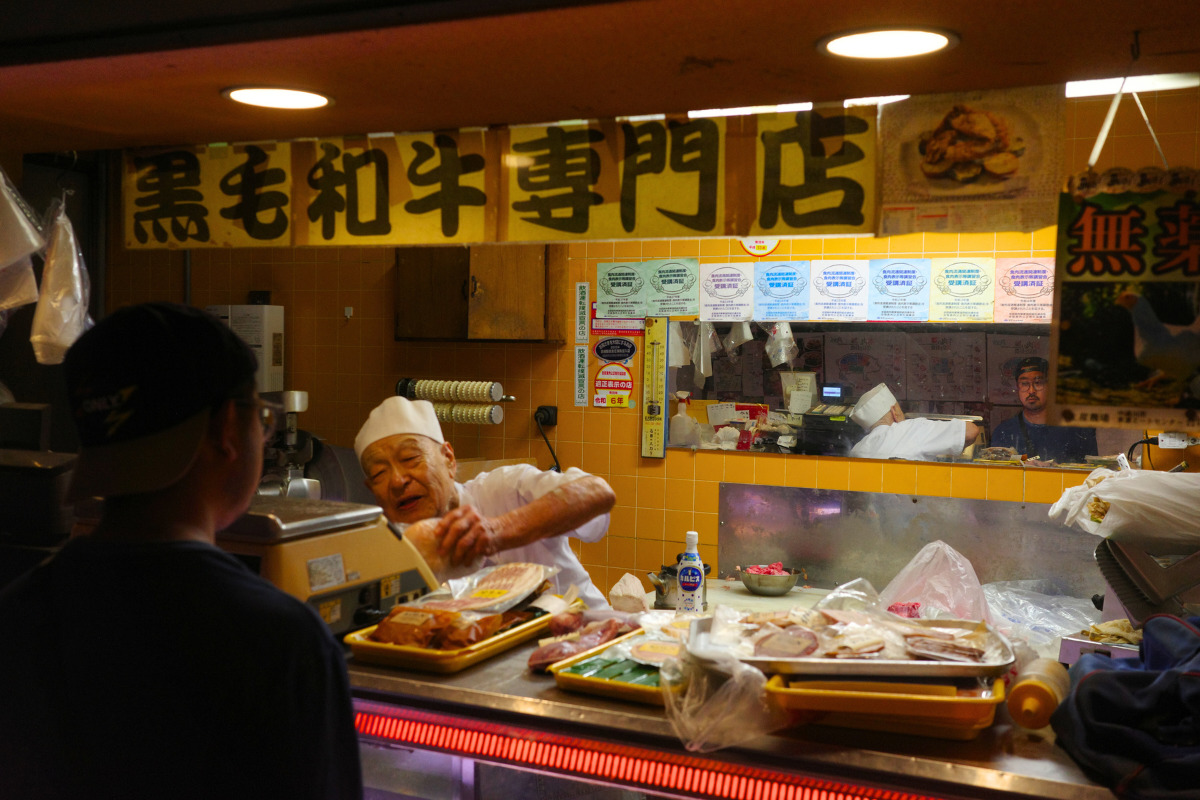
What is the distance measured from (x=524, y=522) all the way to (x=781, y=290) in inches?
112

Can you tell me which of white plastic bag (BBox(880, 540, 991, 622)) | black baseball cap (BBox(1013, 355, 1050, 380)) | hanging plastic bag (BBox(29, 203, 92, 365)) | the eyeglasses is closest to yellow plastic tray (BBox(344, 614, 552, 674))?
the eyeglasses

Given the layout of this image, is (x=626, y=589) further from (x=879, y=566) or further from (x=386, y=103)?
(x=386, y=103)

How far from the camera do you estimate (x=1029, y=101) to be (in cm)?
214

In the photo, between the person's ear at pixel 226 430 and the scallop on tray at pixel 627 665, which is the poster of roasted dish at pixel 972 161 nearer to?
the scallop on tray at pixel 627 665

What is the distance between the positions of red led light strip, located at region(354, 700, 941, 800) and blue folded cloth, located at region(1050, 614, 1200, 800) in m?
0.31

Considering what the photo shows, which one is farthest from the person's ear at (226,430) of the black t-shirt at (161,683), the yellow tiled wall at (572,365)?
the yellow tiled wall at (572,365)

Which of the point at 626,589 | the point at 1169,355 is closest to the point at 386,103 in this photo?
the point at 1169,355

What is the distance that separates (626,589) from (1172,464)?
284 centimetres

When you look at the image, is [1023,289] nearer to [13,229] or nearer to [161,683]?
[13,229]

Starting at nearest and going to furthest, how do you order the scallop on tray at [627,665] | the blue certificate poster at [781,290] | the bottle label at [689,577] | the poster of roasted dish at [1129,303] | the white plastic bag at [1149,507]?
the poster of roasted dish at [1129,303], the scallop on tray at [627,665], the white plastic bag at [1149,507], the bottle label at [689,577], the blue certificate poster at [781,290]

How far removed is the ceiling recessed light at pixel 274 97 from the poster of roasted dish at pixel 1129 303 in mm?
1845

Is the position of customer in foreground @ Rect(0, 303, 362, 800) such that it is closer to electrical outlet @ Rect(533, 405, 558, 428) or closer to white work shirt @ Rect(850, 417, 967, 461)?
white work shirt @ Rect(850, 417, 967, 461)

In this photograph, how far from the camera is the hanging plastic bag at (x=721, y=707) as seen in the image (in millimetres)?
1827

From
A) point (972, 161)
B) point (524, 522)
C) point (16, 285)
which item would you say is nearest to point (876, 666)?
point (972, 161)
